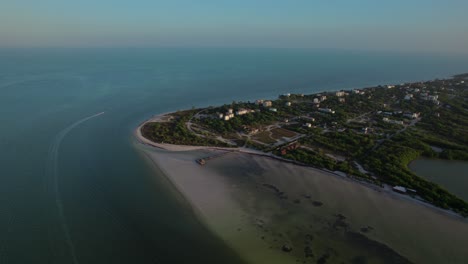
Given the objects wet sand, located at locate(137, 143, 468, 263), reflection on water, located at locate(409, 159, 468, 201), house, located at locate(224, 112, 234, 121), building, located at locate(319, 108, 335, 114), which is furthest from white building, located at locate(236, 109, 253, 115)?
reflection on water, located at locate(409, 159, 468, 201)

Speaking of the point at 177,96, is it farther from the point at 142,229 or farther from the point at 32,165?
the point at 142,229

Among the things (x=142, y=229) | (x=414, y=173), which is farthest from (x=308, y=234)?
(x=414, y=173)

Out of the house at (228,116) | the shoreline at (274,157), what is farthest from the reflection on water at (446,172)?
the house at (228,116)

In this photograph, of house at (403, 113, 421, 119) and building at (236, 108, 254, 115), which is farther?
building at (236, 108, 254, 115)

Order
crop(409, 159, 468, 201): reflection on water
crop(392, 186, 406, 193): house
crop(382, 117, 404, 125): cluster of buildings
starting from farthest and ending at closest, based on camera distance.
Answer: crop(382, 117, 404, 125): cluster of buildings
crop(409, 159, 468, 201): reflection on water
crop(392, 186, 406, 193): house

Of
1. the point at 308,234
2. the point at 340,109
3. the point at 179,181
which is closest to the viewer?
the point at 308,234

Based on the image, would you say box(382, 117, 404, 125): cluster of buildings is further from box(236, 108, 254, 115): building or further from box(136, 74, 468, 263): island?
box(236, 108, 254, 115): building

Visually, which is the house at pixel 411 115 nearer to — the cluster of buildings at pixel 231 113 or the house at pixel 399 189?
the cluster of buildings at pixel 231 113
